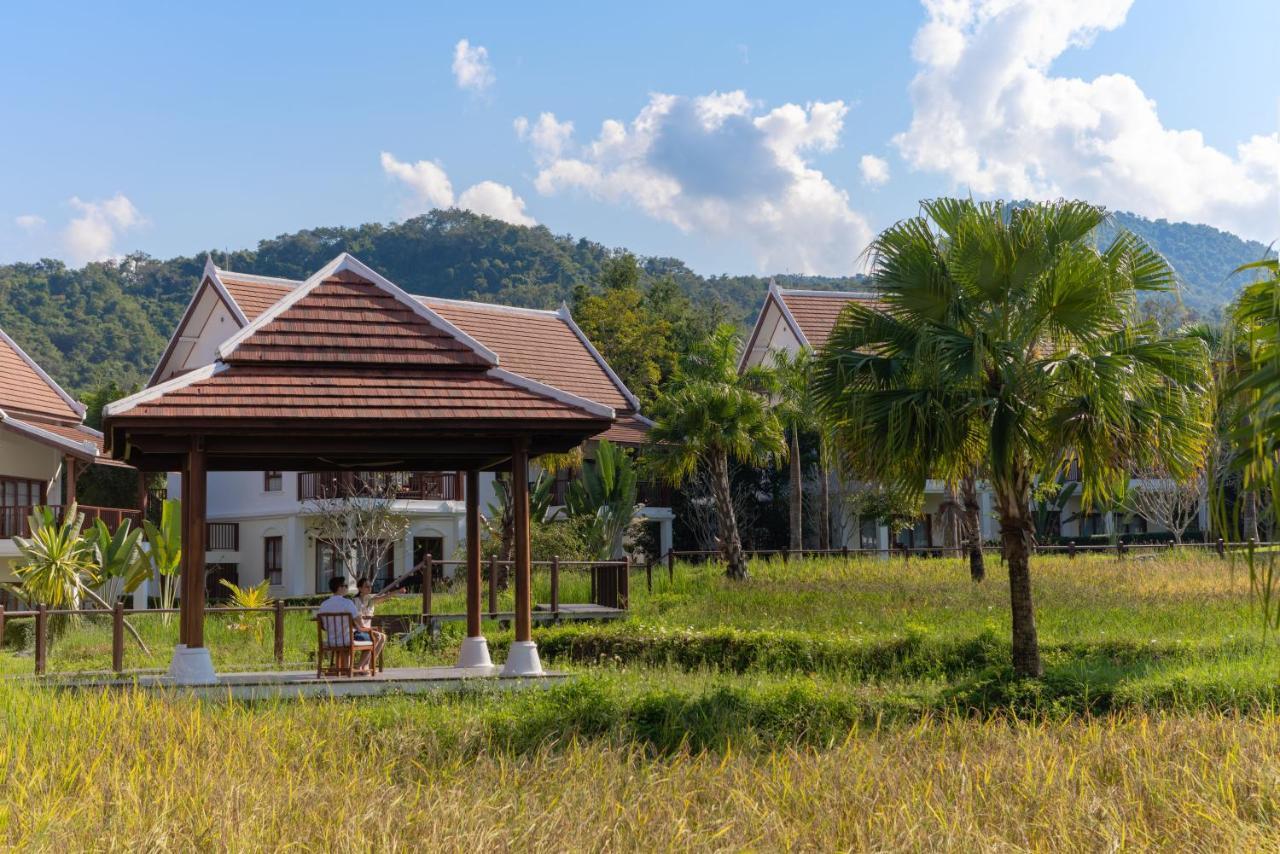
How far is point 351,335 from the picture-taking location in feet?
51.8

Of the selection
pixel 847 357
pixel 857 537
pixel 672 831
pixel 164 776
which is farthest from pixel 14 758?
pixel 857 537

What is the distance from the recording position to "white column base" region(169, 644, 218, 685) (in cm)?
1406

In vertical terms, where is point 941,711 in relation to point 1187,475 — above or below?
below

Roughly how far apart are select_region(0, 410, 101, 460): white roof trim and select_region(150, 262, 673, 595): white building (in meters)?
6.13

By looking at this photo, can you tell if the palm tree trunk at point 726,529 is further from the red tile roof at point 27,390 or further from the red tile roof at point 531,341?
the red tile roof at point 27,390

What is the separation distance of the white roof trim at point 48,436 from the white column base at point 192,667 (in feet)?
59.8

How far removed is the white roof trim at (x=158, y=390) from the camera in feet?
45.1

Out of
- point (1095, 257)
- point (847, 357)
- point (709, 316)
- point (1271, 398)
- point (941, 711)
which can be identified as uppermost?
point (709, 316)

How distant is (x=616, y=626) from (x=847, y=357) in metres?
7.72

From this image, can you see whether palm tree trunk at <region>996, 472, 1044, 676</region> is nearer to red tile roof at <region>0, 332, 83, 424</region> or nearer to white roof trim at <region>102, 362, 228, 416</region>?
white roof trim at <region>102, 362, 228, 416</region>

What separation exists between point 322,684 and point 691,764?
562 centimetres

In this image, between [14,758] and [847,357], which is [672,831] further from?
[847,357]

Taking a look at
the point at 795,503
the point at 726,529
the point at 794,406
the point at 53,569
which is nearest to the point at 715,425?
the point at 726,529

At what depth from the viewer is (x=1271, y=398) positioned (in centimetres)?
713
